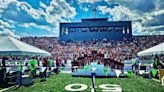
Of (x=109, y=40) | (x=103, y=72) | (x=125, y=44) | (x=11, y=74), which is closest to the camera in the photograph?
(x=11, y=74)

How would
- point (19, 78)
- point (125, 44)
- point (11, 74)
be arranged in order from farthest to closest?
point (125, 44)
point (11, 74)
point (19, 78)

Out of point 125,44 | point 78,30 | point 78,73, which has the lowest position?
point 78,73

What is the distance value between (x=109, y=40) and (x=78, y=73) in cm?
3888

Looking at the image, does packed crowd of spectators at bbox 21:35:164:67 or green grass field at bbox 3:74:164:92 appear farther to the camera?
packed crowd of spectators at bbox 21:35:164:67

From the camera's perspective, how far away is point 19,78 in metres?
13.6

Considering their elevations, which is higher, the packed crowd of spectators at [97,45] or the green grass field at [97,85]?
the packed crowd of spectators at [97,45]

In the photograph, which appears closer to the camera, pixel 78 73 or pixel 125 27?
pixel 78 73

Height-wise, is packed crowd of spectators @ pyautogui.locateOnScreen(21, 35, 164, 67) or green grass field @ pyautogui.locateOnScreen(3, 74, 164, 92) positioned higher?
packed crowd of spectators @ pyautogui.locateOnScreen(21, 35, 164, 67)

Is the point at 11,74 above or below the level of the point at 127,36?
below

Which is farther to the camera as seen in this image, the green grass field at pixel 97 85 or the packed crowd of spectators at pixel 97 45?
the packed crowd of spectators at pixel 97 45

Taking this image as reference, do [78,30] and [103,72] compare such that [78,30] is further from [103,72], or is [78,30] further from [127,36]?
[103,72]

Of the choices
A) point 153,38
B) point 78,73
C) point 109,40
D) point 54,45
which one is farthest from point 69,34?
point 78,73

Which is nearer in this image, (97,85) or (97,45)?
(97,85)

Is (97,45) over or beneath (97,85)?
over
